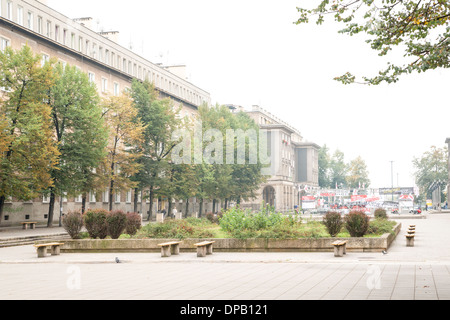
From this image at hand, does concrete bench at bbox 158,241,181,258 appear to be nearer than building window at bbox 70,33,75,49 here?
Yes

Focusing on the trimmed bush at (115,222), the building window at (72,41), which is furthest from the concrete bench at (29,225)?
the building window at (72,41)

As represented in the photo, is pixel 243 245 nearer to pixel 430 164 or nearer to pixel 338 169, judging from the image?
pixel 430 164

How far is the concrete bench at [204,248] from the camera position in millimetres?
19158

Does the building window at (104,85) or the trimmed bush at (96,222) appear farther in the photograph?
the building window at (104,85)

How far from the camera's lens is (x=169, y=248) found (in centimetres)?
1986

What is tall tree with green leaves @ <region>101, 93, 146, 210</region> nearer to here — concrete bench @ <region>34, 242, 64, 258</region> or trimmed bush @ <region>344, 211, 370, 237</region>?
concrete bench @ <region>34, 242, 64, 258</region>

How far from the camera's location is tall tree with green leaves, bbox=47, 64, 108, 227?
4444 cm

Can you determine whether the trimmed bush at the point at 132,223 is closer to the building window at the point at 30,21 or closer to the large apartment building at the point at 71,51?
the large apartment building at the point at 71,51

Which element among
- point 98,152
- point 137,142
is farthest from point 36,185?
point 137,142

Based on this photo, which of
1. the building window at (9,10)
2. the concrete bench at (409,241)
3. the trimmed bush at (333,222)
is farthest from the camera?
the building window at (9,10)

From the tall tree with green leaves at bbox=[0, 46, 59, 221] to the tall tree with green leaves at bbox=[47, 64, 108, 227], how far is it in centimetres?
193

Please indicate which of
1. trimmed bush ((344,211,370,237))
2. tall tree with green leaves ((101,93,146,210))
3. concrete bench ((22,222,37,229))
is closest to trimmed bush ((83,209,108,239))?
trimmed bush ((344,211,370,237))

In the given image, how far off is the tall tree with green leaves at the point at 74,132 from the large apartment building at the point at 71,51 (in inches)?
112

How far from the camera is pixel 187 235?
23.3 m
